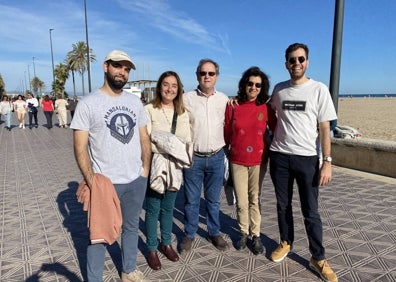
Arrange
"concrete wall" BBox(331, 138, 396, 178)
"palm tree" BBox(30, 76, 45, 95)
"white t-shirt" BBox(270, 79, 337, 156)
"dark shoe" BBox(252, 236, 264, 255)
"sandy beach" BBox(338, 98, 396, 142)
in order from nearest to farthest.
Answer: "white t-shirt" BBox(270, 79, 337, 156) → "dark shoe" BBox(252, 236, 264, 255) → "concrete wall" BBox(331, 138, 396, 178) → "sandy beach" BBox(338, 98, 396, 142) → "palm tree" BBox(30, 76, 45, 95)

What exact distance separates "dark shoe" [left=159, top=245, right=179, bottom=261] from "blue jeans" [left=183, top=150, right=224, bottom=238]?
284 mm

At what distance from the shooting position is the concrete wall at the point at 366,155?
6.20 m

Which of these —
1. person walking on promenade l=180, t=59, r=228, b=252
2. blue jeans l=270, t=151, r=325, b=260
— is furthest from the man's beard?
blue jeans l=270, t=151, r=325, b=260

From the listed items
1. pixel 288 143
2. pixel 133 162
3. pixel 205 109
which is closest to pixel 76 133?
pixel 133 162

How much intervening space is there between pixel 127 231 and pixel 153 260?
1.87 ft

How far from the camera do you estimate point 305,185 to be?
291cm

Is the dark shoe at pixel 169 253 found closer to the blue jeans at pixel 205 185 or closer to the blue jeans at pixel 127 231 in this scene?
the blue jeans at pixel 205 185

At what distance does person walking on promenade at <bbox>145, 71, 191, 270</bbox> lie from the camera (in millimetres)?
2975

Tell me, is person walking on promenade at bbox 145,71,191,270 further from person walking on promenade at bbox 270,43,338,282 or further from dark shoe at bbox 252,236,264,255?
person walking on promenade at bbox 270,43,338,282

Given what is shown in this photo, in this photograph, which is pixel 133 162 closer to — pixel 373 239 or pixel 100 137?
pixel 100 137

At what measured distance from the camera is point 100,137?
7.61 ft

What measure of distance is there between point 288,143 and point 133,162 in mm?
1460

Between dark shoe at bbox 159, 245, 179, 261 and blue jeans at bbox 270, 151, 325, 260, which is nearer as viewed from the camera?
blue jeans at bbox 270, 151, 325, 260

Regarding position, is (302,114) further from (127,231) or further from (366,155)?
(366,155)
